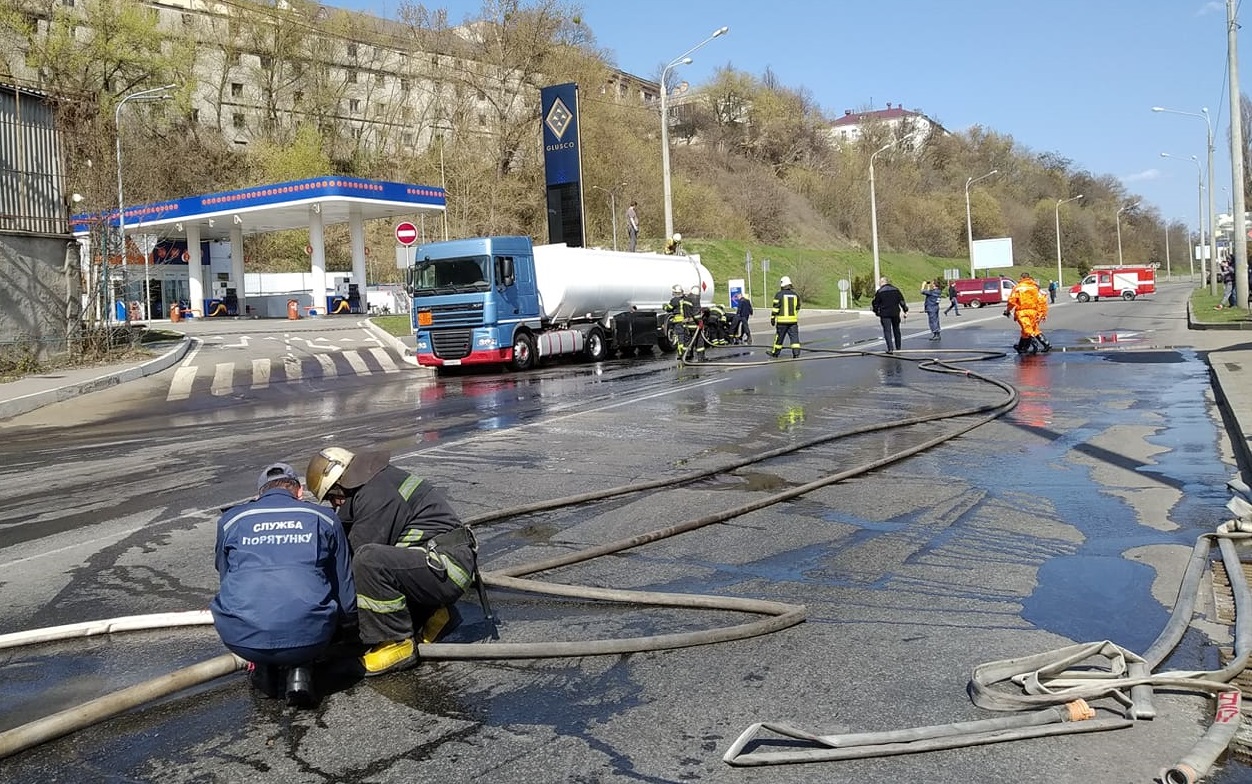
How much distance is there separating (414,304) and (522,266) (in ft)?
8.93

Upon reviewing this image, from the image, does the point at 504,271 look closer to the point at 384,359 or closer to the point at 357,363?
the point at 357,363

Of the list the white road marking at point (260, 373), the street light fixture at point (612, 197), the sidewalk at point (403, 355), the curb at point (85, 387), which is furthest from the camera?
the street light fixture at point (612, 197)

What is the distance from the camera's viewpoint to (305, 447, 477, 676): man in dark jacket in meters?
5.03

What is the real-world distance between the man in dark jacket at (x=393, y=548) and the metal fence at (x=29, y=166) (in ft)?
72.1

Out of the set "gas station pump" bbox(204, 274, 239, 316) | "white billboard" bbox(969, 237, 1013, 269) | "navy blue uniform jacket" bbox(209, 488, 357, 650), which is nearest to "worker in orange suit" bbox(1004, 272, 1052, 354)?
"navy blue uniform jacket" bbox(209, 488, 357, 650)

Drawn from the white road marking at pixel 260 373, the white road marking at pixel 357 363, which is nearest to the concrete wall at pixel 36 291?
the white road marking at pixel 260 373

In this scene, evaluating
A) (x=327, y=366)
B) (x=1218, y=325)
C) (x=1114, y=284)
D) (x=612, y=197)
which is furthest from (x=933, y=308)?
(x=1114, y=284)

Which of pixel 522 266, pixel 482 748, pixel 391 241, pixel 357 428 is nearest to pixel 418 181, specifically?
pixel 391 241

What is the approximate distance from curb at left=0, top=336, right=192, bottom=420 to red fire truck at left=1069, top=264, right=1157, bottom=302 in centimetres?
5738

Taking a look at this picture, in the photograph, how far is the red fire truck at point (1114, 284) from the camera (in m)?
68.2

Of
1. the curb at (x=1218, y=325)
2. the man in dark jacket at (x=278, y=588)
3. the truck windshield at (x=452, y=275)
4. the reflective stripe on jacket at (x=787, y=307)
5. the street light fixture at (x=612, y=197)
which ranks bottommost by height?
the man in dark jacket at (x=278, y=588)

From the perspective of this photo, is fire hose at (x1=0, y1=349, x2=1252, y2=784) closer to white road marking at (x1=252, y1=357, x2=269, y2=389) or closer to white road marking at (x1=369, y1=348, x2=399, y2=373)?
white road marking at (x1=252, y1=357, x2=269, y2=389)

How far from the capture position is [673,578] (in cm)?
659

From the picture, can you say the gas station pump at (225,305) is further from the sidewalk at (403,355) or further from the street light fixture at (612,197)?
the street light fixture at (612,197)
